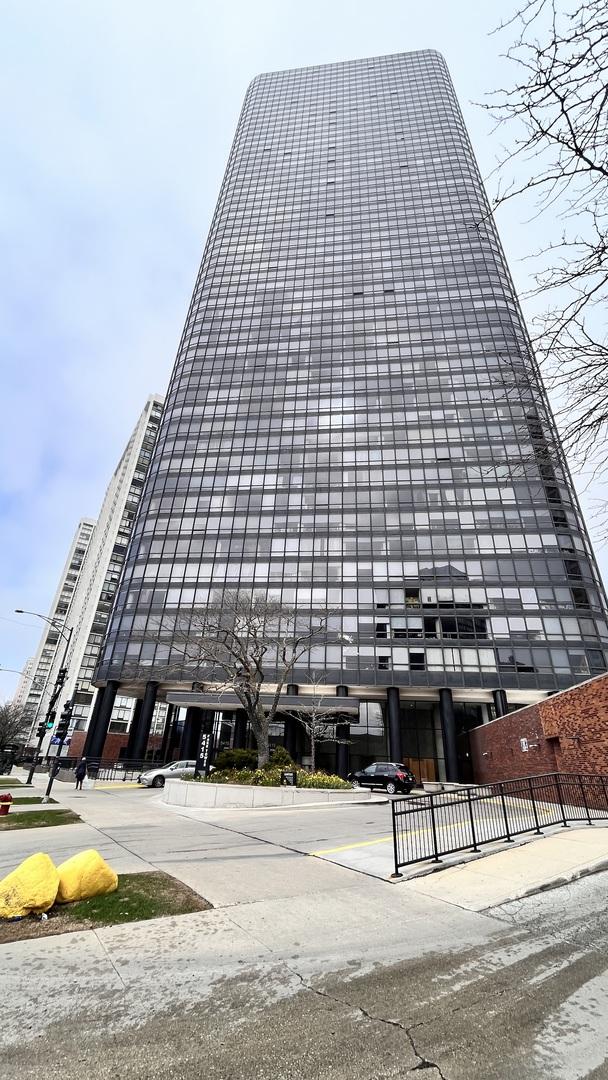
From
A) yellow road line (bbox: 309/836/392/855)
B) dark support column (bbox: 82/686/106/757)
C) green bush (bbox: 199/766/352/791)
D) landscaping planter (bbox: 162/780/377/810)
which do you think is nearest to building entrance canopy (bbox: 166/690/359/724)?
dark support column (bbox: 82/686/106/757)

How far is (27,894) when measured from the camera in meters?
5.35

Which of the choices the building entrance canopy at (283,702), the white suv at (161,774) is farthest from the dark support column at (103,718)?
the white suv at (161,774)

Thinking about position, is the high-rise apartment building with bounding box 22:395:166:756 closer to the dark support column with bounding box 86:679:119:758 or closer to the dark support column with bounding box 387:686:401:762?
the dark support column with bounding box 86:679:119:758

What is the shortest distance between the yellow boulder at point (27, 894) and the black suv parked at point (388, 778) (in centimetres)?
2217

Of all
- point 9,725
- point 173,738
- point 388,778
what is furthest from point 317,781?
point 9,725

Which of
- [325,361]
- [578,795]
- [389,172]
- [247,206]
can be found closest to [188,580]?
[325,361]

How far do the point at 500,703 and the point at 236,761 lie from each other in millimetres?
24556

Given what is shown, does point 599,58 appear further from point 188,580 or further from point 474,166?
point 474,166

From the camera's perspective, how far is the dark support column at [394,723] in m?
38.0

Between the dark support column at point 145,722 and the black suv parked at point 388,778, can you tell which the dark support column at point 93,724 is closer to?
the dark support column at point 145,722

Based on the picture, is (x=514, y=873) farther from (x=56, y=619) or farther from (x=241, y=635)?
(x=56, y=619)

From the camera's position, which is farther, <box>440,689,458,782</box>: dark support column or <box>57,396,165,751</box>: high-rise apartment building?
<box>57,396,165,751</box>: high-rise apartment building

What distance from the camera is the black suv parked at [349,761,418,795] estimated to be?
1005 inches

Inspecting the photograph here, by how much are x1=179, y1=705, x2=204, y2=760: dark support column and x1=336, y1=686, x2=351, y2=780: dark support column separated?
45.0 feet
